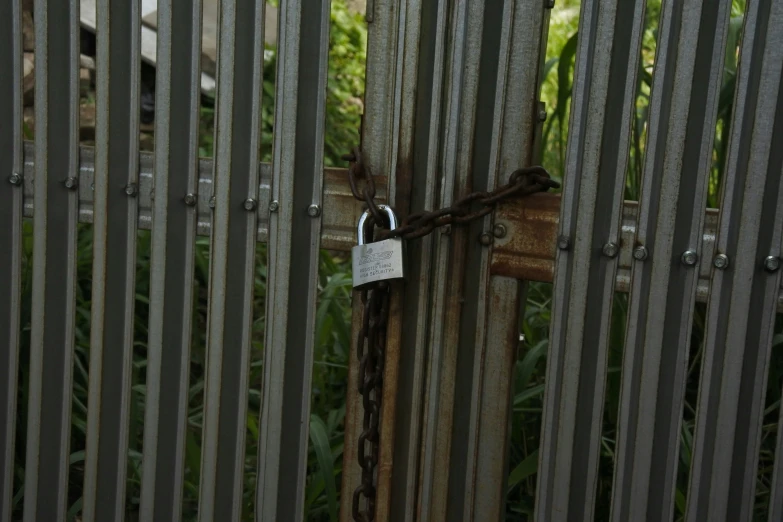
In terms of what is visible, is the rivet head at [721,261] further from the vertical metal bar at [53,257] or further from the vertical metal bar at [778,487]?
the vertical metal bar at [53,257]

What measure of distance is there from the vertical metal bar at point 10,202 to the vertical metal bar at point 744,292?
4.32ft

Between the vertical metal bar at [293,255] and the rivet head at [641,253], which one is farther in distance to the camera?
the vertical metal bar at [293,255]

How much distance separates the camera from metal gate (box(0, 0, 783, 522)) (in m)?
1.45

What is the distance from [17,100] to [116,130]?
0.78 ft

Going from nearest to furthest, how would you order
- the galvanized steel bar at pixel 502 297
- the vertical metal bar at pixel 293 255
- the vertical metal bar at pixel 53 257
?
the galvanized steel bar at pixel 502 297 → the vertical metal bar at pixel 293 255 → the vertical metal bar at pixel 53 257

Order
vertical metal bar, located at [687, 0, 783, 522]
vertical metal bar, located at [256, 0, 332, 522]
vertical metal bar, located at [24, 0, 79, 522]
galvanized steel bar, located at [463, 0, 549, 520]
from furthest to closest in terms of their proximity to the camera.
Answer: vertical metal bar, located at [24, 0, 79, 522] → vertical metal bar, located at [256, 0, 332, 522] → galvanized steel bar, located at [463, 0, 549, 520] → vertical metal bar, located at [687, 0, 783, 522]

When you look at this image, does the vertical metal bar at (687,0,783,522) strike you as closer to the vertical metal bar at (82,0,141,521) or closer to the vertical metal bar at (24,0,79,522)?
the vertical metal bar at (82,0,141,521)

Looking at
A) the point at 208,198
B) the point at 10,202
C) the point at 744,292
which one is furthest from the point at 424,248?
the point at 10,202

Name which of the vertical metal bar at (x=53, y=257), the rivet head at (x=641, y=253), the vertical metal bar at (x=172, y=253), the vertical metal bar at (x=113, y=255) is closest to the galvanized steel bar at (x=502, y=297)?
the rivet head at (x=641, y=253)

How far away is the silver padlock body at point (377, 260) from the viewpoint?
1.55 meters

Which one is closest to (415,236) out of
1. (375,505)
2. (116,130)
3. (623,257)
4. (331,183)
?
(331,183)

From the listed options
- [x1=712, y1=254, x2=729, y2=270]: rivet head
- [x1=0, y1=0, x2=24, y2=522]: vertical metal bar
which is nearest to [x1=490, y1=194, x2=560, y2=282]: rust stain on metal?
[x1=712, y1=254, x2=729, y2=270]: rivet head

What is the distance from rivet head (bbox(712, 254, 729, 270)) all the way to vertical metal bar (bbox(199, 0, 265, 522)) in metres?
0.80

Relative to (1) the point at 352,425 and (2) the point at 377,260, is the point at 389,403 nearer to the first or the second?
(1) the point at 352,425
